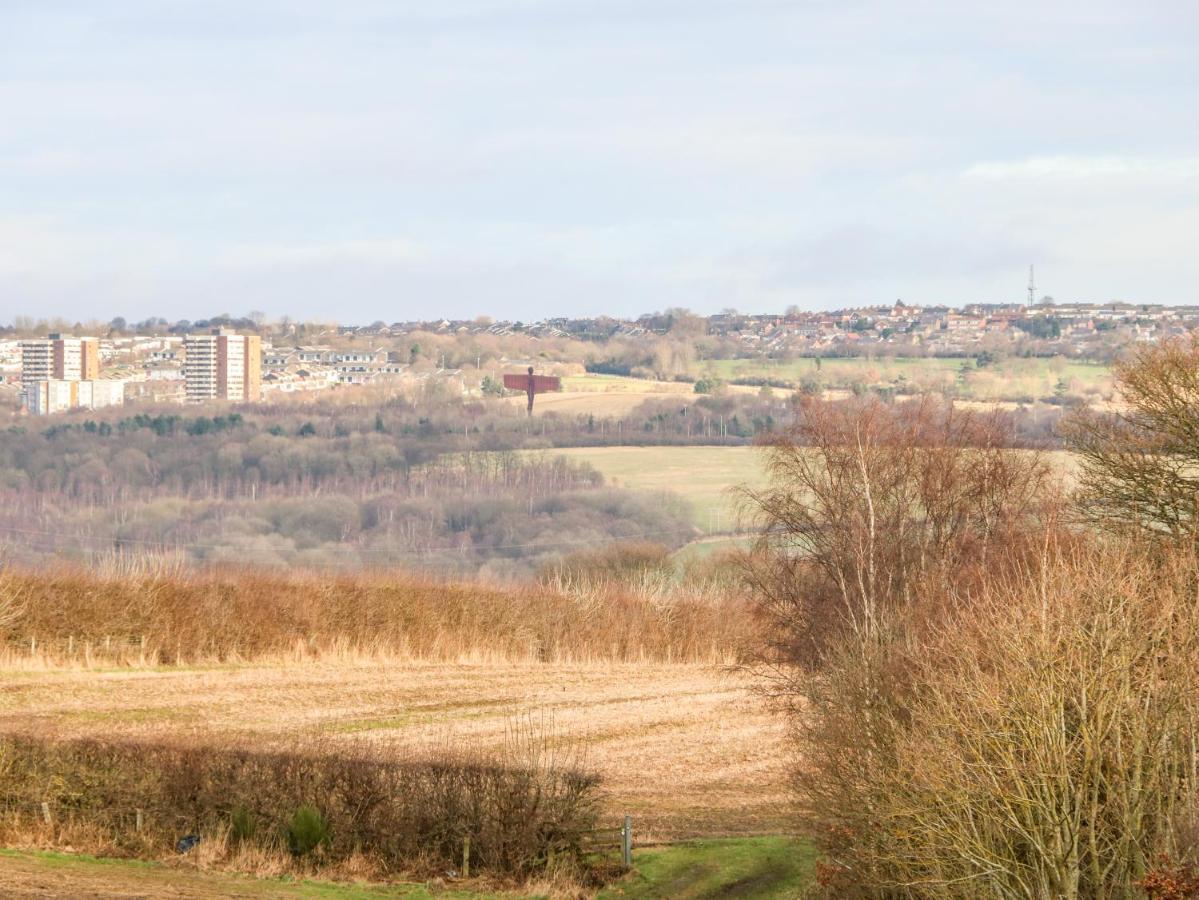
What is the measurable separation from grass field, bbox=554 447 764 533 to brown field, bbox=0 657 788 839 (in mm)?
93315

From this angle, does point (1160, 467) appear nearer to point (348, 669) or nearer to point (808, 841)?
point (808, 841)

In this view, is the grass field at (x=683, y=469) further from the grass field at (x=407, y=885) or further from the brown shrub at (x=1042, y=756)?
the brown shrub at (x=1042, y=756)

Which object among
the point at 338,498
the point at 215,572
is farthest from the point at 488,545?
the point at 215,572

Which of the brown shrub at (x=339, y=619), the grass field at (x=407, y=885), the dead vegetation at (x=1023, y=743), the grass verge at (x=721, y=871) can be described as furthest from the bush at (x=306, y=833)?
the brown shrub at (x=339, y=619)

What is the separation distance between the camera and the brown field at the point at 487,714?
119ft

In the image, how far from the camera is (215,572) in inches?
2761

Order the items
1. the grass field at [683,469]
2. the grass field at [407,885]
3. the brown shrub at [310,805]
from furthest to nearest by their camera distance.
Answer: the grass field at [683,469]
the brown shrub at [310,805]
the grass field at [407,885]

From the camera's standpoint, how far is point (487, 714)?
50188 mm

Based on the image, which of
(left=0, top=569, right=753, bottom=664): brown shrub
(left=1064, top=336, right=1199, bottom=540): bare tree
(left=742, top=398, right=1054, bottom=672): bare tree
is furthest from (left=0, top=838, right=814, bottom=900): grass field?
(left=0, top=569, right=753, bottom=664): brown shrub

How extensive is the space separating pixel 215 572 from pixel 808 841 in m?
46.7

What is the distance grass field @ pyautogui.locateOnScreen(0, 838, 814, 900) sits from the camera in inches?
904

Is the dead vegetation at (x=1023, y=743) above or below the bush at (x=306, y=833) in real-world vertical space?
above

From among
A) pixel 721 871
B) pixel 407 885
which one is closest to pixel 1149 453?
pixel 721 871

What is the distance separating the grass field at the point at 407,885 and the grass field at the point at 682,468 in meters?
123
